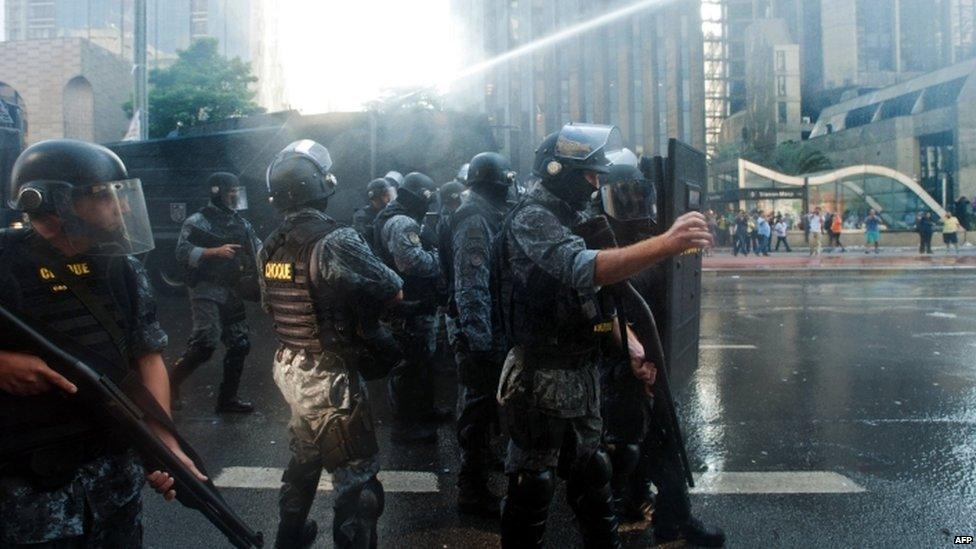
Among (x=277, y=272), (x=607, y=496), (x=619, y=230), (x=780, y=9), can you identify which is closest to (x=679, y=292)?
(x=619, y=230)

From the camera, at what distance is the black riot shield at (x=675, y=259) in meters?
3.04

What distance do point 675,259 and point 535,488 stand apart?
3.84 feet

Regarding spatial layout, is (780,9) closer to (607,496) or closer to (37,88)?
(37,88)

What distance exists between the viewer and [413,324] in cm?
479

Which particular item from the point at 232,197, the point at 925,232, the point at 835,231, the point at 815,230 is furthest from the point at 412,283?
the point at 835,231

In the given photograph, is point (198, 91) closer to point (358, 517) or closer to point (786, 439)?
point (786, 439)

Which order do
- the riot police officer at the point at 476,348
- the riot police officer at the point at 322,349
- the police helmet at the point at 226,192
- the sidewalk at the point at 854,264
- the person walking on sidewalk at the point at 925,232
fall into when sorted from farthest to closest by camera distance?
1. the person walking on sidewalk at the point at 925,232
2. the sidewalk at the point at 854,264
3. the police helmet at the point at 226,192
4. the riot police officer at the point at 476,348
5. the riot police officer at the point at 322,349

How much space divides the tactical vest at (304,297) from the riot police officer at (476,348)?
0.97m

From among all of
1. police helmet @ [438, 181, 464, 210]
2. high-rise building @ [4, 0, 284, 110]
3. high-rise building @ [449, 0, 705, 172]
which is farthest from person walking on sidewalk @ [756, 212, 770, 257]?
high-rise building @ [449, 0, 705, 172]

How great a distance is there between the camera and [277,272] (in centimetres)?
286

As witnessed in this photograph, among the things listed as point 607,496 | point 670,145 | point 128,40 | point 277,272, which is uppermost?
point 128,40

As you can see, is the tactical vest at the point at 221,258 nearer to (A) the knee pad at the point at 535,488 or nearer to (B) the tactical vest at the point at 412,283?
(B) the tactical vest at the point at 412,283

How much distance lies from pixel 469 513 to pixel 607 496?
3.82 ft

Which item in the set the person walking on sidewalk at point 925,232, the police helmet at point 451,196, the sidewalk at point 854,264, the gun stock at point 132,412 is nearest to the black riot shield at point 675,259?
the gun stock at point 132,412
